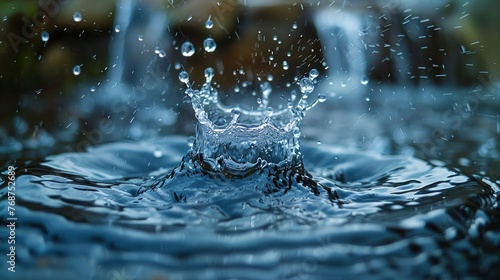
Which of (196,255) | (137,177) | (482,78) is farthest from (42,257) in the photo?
(482,78)

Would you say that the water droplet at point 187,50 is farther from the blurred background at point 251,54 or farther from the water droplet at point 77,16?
the water droplet at point 77,16

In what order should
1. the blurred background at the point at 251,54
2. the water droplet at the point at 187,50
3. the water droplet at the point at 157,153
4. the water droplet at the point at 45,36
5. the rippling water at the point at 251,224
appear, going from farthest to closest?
the blurred background at the point at 251,54 < the water droplet at the point at 45,36 < the water droplet at the point at 187,50 < the water droplet at the point at 157,153 < the rippling water at the point at 251,224

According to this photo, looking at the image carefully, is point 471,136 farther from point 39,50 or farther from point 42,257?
point 39,50

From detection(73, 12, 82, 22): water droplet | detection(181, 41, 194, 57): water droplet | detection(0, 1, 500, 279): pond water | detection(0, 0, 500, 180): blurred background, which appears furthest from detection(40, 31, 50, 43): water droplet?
detection(0, 1, 500, 279): pond water

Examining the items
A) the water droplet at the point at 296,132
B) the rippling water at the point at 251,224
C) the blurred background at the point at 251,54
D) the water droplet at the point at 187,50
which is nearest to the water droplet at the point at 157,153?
the rippling water at the point at 251,224

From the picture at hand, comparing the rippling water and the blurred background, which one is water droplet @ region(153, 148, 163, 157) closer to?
the rippling water
